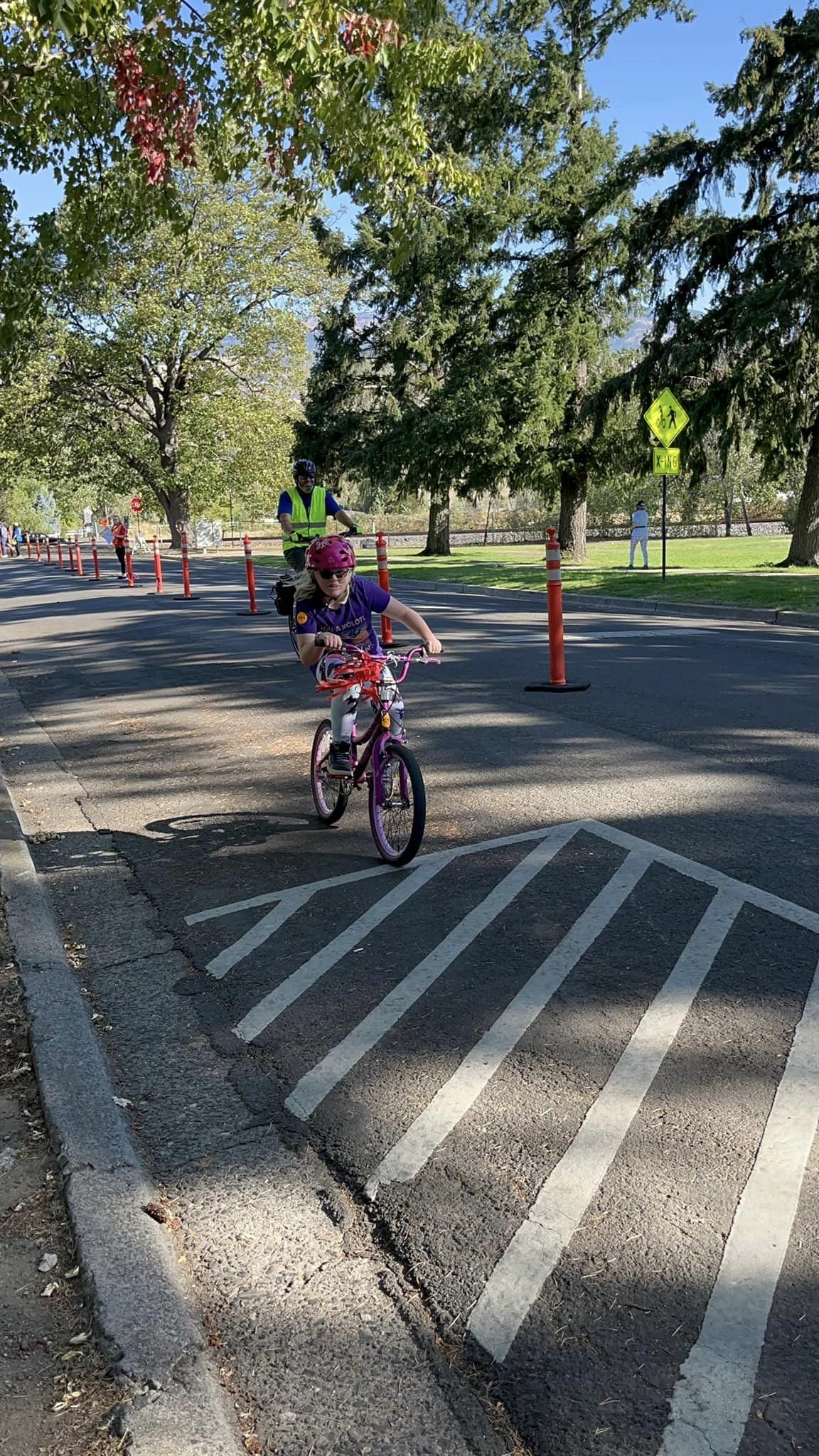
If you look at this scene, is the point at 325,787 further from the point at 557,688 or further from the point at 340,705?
the point at 557,688

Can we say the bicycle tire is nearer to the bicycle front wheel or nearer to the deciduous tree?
the bicycle front wheel

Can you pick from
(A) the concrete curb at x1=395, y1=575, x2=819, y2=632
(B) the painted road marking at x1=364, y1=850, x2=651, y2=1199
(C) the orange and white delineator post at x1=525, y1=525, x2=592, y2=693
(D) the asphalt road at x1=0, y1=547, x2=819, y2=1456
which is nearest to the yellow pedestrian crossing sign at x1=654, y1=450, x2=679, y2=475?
(A) the concrete curb at x1=395, y1=575, x2=819, y2=632

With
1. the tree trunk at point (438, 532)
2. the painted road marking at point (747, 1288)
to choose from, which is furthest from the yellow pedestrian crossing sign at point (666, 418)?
the painted road marking at point (747, 1288)

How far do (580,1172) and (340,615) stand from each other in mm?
3736

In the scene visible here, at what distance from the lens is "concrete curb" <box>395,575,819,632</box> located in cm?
1791

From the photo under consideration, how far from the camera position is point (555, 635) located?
10750 millimetres

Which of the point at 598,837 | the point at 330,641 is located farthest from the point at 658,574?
the point at 330,641

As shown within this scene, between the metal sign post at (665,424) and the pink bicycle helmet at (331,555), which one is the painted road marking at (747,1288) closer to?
the pink bicycle helmet at (331,555)

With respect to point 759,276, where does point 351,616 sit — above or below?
below

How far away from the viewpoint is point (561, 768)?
7805 mm

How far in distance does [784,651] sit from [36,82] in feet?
30.0

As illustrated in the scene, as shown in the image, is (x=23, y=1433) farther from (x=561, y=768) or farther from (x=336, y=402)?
(x=336, y=402)

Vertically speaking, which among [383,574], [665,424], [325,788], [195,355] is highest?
[195,355]

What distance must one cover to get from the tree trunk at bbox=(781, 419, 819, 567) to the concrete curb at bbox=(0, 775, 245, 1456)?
25916 millimetres
